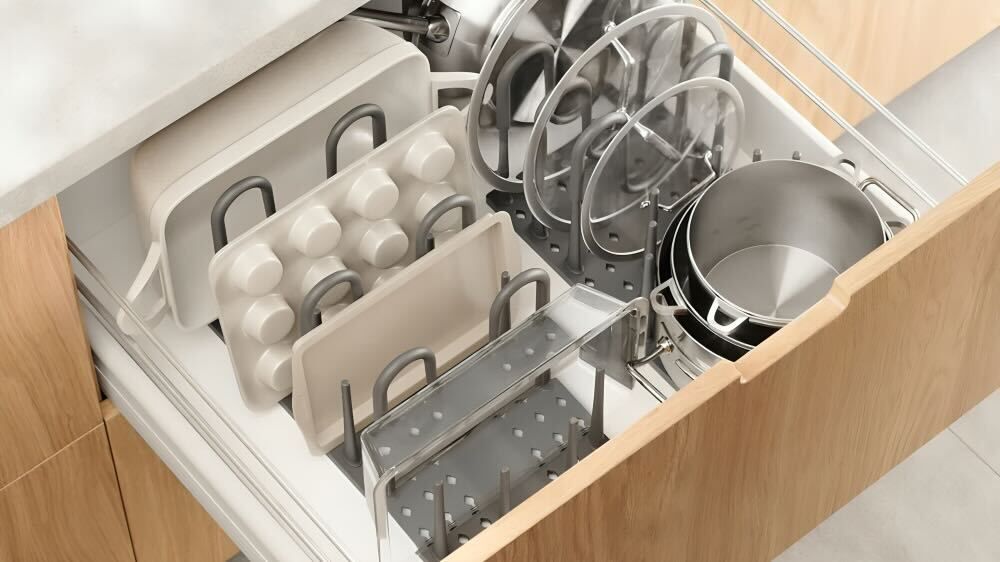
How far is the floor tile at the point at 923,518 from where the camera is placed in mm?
1857

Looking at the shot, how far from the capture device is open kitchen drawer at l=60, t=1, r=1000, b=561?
3.05 ft

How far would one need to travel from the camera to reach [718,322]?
1.19 m

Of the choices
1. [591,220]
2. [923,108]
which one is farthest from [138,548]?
[923,108]

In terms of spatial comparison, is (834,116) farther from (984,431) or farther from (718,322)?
(984,431)

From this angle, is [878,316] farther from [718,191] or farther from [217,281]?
[217,281]

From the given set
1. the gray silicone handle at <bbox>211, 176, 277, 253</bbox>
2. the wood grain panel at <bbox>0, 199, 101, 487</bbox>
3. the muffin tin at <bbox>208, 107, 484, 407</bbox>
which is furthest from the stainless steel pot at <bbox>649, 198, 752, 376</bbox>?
the wood grain panel at <bbox>0, 199, 101, 487</bbox>

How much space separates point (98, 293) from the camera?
1.20 metres

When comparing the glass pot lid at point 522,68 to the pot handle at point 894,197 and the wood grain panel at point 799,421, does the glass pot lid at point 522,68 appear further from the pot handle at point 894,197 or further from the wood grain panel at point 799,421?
the wood grain panel at point 799,421

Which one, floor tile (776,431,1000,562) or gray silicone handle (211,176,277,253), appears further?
floor tile (776,431,1000,562)

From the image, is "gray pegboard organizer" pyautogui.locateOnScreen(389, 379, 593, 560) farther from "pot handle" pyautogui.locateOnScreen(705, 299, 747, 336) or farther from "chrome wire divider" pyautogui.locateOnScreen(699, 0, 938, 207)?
"chrome wire divider" pyautogui.locateOnScreen(699, 0, 938, 207)

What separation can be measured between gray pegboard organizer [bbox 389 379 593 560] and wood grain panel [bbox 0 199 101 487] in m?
0.30

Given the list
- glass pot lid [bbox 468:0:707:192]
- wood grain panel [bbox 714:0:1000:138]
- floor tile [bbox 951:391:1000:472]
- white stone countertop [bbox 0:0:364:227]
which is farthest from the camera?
floor tile [bbox 951:391:1000:472]

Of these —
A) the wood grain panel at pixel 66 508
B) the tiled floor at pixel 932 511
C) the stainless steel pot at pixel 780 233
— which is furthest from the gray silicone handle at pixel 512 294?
the tiled floor at pixel 932 511

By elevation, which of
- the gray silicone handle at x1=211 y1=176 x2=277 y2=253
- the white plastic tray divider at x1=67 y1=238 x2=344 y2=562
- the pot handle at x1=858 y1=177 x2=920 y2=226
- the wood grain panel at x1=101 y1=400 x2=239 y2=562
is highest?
the gray silicone handle at x1=211 y1=176 x2=277 y2=253
